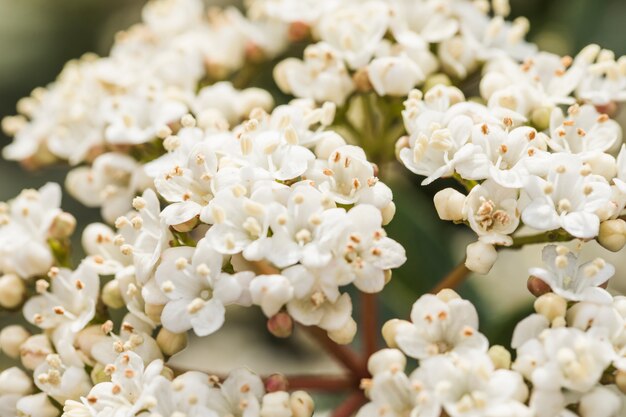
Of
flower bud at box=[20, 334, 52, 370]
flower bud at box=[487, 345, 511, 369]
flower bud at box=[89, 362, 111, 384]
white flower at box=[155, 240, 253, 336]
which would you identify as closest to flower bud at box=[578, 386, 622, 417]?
flower bud at box=[487, 345, 511, 369]

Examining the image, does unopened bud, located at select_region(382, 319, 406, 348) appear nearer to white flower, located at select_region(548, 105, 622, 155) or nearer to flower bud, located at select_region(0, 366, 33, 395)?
white flower, located at select_region(548, 105, 622, 155)

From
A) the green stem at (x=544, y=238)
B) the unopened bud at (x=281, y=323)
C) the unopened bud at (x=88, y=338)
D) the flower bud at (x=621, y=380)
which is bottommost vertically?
the flower bud at (x=621, y=380)

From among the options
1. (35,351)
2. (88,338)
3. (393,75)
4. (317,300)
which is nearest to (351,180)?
(317,300)

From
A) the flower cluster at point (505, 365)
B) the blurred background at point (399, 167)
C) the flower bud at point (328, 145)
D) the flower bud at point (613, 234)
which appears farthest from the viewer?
the blurred background at point (399, 167)

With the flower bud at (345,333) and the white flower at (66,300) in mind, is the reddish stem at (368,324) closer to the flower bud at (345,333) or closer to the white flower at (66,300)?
the flower bud at (345,333)

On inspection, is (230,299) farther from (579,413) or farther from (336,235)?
(579,413)

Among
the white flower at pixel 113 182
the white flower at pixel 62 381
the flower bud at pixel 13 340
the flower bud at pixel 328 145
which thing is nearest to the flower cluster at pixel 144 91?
the white flower at pixel 113 182
